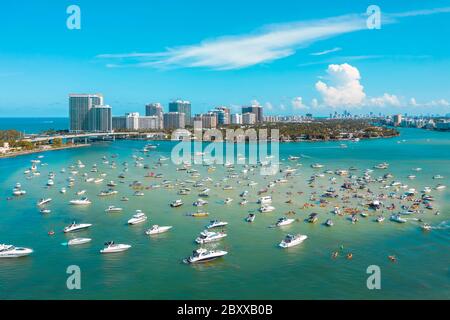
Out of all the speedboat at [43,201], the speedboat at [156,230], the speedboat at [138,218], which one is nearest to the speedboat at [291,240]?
the speedboat at [156,230]

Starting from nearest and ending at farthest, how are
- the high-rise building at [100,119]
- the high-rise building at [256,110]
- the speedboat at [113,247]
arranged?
1. the speedboat at [113,247]
2. the high-rise building at [100,119]
3. the high-rise building at [256,110]

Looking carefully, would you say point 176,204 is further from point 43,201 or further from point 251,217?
point 43,201

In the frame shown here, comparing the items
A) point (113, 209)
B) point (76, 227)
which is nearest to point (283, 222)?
point (113, 209)

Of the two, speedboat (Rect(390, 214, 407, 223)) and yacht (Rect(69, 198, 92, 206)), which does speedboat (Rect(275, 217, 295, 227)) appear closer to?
speedboat (Rect(390, 214, 407, 223))

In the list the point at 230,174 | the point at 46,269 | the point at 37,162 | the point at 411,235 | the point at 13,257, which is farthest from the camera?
the point at 37,162

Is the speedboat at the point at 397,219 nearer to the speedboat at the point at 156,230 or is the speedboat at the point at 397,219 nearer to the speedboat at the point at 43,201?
the speedboat at the point at 156,230

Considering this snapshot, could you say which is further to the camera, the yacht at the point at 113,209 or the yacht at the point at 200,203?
the yacht at the point at 200,203
